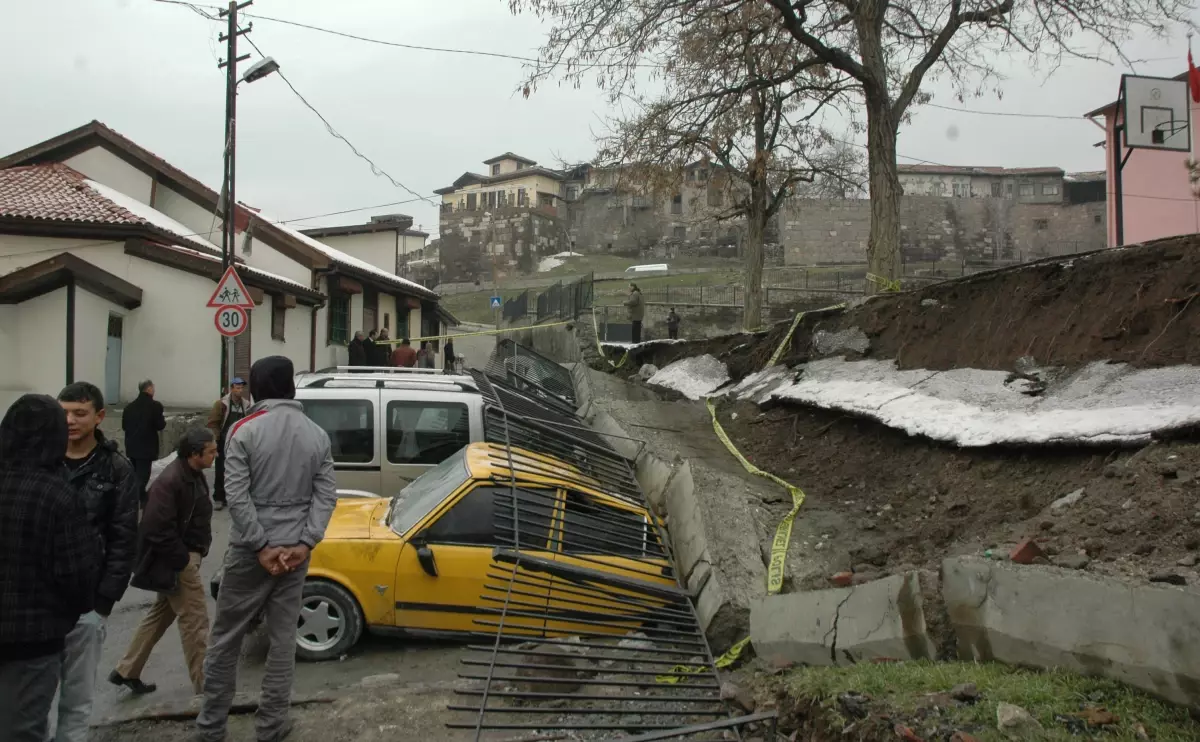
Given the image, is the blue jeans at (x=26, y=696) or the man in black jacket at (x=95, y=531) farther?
the man in black jacket at (x=95, y=531)

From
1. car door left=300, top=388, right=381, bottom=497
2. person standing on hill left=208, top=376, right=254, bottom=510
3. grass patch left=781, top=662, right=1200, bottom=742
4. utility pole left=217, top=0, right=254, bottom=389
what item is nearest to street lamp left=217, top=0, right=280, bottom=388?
utility pole left=217, top=0, right=254, bottom=389

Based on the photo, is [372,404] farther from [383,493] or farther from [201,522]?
[201,522]

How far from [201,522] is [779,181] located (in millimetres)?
18636

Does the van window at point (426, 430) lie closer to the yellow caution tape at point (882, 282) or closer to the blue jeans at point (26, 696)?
the blue jeans at point (26, 696)

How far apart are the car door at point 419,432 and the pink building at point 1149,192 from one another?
1882 cm

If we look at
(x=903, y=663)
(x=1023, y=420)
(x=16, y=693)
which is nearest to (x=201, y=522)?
(x=16, y=693)

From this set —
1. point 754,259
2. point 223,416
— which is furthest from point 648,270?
point 223,416

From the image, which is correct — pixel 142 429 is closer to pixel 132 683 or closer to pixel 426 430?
pixel 426 430

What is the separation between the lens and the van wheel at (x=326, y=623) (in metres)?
5.47

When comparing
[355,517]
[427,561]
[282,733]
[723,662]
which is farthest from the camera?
[355,517]

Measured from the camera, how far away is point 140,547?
15.3 ft

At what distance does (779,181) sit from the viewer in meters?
21.4

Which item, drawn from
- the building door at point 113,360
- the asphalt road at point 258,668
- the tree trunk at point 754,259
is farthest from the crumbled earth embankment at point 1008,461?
the building door at point 113,360

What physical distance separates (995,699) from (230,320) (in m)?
11.9
